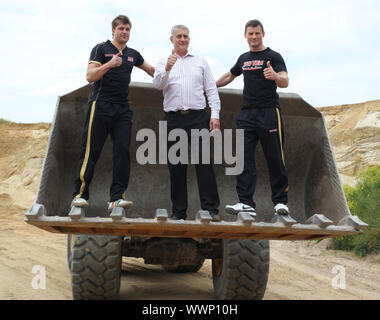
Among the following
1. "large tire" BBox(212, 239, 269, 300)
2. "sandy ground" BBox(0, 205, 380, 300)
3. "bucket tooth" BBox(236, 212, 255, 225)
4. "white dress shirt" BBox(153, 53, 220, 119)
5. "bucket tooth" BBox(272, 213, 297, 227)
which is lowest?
"sandy ground" BBox(0, 205, 380, 300)

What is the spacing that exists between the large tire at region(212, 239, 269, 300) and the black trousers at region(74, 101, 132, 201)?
123cm

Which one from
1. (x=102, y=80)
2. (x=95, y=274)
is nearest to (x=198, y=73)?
(x=102, y=80)

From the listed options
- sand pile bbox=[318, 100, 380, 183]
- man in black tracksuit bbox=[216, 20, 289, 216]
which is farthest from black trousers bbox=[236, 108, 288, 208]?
sand pile bbox=[318, 100, 380, 183]

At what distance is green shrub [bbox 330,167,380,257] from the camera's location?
8.98m

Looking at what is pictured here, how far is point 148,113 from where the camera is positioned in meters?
4.83

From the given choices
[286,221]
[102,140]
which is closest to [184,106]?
[102,140]

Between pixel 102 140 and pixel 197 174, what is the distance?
0.83 meters

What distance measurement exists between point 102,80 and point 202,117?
0.87 metres

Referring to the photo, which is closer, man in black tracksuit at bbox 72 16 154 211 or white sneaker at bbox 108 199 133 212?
white sneaker at bbox 108 199 133 212

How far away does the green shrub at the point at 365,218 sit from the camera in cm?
898

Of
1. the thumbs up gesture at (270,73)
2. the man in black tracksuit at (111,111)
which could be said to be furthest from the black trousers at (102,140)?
the thumbs up gesture at (270,73)

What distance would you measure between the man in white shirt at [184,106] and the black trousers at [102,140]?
374 mm

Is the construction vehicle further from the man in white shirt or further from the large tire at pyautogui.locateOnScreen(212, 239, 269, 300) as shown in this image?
the man in white shirt

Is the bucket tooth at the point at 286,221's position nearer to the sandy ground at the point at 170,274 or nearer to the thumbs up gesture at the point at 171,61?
the thumbs up gesture at the point at 171,61
